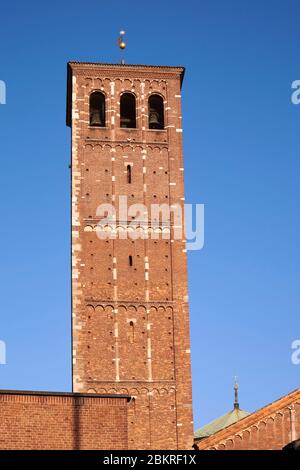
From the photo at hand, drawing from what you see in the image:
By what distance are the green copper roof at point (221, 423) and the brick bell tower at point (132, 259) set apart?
12755 mm

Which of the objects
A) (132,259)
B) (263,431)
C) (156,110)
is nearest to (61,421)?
(263,431)

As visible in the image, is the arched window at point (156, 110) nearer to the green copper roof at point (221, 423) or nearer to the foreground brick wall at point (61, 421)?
the green copper roof at point (221, 423)

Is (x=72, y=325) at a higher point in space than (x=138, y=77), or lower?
lower

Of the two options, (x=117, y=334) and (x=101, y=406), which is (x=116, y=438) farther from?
(x=117, y=334)

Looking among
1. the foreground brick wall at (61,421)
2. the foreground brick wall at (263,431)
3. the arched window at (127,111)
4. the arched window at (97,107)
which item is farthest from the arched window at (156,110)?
the foreground brick wall at (61,421)

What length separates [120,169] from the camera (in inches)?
1854

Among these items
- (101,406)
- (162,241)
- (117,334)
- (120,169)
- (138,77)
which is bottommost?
(101,406)

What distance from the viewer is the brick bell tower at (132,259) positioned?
4341cm

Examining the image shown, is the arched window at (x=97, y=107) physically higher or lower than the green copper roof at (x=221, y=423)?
higher
